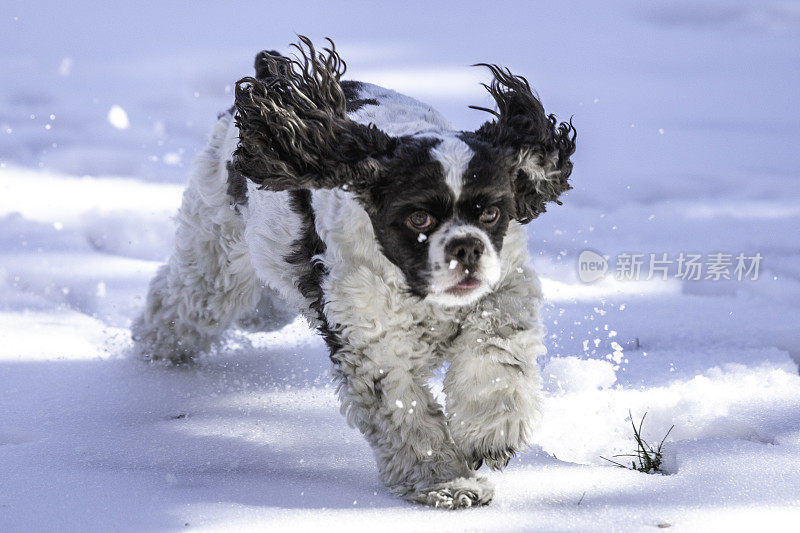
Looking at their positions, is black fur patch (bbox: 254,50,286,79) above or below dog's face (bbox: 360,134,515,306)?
above

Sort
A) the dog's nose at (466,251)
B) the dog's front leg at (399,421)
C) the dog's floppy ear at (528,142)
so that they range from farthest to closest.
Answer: the dog's floppy ear at (528,142) < the dog's front leg at (399,421) < the dog's nose at (466,251)

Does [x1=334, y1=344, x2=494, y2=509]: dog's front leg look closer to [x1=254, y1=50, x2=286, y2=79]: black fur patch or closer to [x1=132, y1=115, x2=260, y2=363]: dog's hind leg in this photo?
[x1=132, y1=115, x2=260, y2=363]: dog's hind leg

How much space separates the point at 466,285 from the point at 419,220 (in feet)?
0.92

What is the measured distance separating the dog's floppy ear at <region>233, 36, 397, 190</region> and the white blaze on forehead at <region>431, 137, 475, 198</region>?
22cm

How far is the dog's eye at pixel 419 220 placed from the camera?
3.30 metres

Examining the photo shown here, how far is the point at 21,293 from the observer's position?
683cm

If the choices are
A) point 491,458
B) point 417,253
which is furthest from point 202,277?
point 491,458

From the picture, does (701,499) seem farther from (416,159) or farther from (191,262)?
(191,262)

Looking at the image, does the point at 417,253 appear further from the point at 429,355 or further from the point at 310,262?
the point at 310,262

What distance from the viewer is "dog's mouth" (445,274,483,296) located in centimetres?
324

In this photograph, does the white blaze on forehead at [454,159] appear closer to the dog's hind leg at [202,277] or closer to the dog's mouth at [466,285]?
the dog's mouth at [466,285]

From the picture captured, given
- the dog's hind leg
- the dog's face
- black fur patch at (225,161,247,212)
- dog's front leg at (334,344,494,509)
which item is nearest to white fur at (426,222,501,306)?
the dog's face

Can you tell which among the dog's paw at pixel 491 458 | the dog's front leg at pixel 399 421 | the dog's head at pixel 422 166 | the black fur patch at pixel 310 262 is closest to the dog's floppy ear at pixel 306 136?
the dog's head at pixel 422 166

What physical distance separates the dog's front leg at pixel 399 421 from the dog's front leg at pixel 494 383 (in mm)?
79
